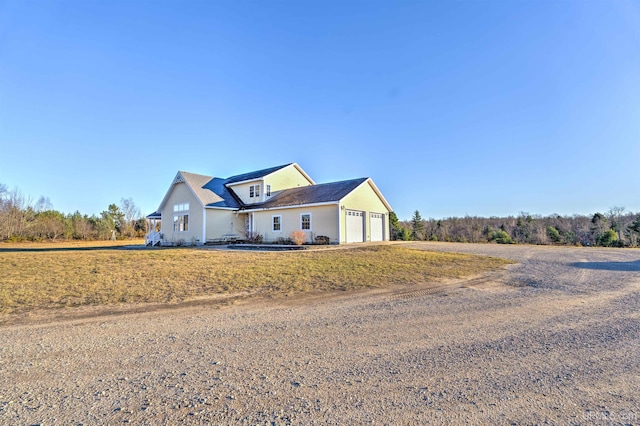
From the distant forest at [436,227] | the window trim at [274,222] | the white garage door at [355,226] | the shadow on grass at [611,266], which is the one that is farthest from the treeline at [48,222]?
the shadow on grass at [611,266]

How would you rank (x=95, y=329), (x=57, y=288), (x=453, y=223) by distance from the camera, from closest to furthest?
(x=95, y=329)
(x=57, y=288)
(x=453, y=223)

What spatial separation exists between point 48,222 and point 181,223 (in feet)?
90.6

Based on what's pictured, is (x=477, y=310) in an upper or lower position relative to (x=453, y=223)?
lower

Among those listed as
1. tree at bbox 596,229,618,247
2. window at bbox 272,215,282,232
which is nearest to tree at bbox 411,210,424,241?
tree at bbox 596,229,618,247

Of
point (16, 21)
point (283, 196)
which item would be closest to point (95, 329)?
point (16, 21)

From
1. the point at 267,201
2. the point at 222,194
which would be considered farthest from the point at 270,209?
the point at 222,194

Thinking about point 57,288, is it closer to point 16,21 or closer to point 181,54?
point 16,21

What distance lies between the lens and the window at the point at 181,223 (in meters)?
Answer: 24.2

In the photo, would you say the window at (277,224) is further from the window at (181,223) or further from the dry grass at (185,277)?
the dry grass at (185,277)

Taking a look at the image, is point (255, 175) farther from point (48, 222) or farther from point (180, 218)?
point (48, 222)

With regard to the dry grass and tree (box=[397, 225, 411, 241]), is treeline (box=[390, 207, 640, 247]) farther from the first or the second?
the dry grass

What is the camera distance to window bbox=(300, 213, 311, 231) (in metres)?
20.8

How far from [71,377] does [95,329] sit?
5.92 feet

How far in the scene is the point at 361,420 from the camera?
2387mm
